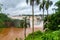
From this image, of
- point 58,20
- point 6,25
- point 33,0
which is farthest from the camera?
point 6,25

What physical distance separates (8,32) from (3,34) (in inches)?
71.7

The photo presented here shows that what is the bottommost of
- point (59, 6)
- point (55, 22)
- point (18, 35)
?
point (18, 35)

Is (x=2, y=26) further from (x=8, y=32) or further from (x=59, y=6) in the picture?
(x=59, y=6)

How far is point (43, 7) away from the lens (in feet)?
116

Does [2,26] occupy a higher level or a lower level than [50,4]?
lower

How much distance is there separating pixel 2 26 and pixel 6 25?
9.40ft

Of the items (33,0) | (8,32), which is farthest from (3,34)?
(33,0)

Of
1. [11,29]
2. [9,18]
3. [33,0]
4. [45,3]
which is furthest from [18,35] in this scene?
[33,0]

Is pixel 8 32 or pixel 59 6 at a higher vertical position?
pixel 59 6

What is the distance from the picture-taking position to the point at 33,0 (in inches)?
1145

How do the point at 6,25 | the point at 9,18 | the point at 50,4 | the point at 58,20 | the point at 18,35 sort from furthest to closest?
the point at 9,18 < the point at 6,25 < the point at 18,35 < the point at 50,4 < the point at 58,20

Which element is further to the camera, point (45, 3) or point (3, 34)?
point (3, 34)

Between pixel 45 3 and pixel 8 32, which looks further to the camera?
pixel 8 32

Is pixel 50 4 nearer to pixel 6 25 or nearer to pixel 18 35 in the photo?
pixel 18 35
